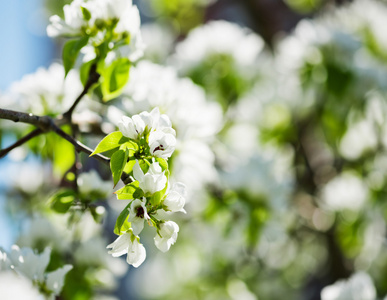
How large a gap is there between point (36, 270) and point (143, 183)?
222 millimetres

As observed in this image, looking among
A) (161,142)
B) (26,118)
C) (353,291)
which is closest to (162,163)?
(161,142)

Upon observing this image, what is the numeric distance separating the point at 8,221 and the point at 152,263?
806mm

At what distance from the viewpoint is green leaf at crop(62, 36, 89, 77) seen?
60 cm

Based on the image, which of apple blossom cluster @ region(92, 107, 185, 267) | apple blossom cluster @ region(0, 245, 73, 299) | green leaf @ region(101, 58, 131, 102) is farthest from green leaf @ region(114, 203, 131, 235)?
green leaf @ region(101, 58, 131, 102)

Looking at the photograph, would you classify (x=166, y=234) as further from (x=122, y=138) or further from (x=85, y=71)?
(x=85, y=71)

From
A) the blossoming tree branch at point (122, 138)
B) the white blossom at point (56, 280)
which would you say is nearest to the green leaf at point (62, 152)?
the blossoming tree branch at point (122, 138)

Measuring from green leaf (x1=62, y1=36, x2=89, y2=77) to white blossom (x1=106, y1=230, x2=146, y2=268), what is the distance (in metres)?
0.26

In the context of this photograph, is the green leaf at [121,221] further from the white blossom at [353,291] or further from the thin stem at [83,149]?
the white blossom at [353,291]

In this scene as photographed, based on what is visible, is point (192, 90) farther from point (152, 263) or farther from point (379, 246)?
point (152, 263)

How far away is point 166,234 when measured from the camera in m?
0.47

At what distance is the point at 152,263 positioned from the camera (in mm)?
1946

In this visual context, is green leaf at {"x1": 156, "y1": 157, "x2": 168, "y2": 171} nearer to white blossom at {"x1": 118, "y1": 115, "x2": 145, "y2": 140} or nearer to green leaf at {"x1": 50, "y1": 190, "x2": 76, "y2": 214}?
white blossom at {"x1": 118, "y1": 115, "x2": 145, "y2": 140}

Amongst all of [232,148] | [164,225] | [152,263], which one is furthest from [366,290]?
[152,263]

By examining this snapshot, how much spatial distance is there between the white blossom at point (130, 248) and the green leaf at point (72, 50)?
10.1 inches
